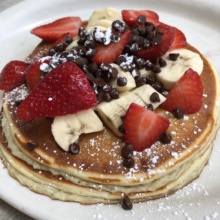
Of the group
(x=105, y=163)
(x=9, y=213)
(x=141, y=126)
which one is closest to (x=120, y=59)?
(x=141, y=126)

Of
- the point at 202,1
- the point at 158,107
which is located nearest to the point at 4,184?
the point at 158,107

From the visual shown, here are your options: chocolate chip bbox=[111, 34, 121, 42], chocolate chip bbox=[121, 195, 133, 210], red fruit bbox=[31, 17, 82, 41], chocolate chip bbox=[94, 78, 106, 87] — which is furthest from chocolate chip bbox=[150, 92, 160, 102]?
red fruit bbox=[31, 17, 82, 41]

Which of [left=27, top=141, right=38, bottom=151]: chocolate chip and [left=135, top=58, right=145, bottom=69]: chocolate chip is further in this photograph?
[left=135, top=58, right=145, bottom=69]: chocolate chip

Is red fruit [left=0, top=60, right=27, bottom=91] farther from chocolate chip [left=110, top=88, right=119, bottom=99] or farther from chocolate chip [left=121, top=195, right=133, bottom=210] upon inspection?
chocolate chip [left=121, top=195, right=133, bottom=210]

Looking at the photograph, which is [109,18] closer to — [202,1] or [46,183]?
[202,1]

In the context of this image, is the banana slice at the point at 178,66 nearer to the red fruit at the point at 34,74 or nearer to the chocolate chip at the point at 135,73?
the chocolate chip at the point at 135,73

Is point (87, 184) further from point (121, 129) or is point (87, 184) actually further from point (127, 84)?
point (127, 84)
